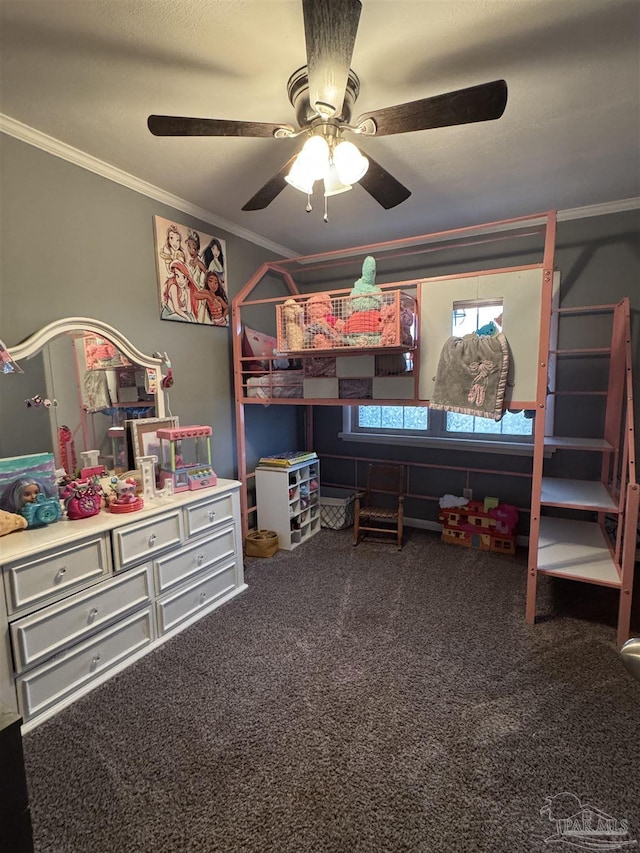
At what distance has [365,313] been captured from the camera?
2.30 meters

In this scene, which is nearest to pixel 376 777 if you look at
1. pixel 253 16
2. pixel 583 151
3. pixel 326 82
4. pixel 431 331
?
pixel 431 331

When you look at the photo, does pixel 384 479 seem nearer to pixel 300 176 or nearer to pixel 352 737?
pixel 352 737

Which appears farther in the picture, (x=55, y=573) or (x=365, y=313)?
(x=365, y=313)

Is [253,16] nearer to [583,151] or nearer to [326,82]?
[326,82]

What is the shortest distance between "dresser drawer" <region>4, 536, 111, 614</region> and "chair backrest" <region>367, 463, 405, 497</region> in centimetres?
226

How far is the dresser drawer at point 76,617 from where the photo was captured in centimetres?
159

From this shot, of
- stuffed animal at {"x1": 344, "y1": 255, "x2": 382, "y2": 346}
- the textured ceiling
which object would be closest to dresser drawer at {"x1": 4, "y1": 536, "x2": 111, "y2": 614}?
stuffed animal at {"x1": 344, "y1": 255, "x2": 382, "y2": 346}

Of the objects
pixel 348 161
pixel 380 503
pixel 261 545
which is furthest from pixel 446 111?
pixel 380 503

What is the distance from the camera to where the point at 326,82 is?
1250 millimetres

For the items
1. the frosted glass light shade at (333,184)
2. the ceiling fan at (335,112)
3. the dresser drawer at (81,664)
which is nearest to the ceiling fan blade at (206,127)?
the ceiling fan at (335,112)

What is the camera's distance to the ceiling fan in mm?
1112

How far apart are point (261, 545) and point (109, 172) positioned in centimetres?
264

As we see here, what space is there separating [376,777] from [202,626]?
1.23 meters

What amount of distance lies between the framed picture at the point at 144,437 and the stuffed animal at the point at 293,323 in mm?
958
